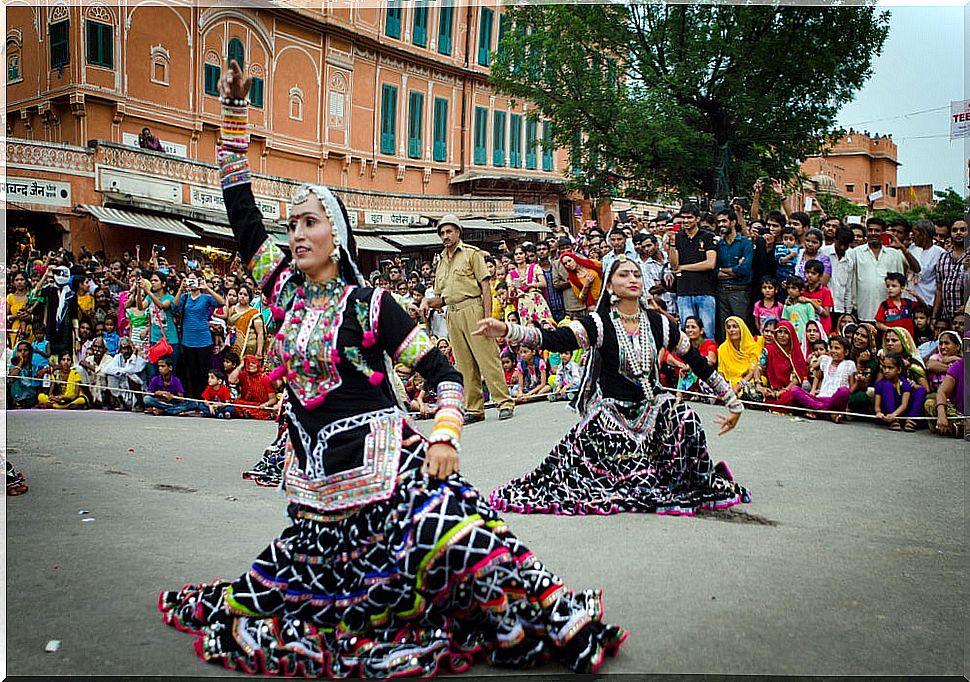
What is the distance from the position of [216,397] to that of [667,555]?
635 cm

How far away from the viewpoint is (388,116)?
10.1 metres

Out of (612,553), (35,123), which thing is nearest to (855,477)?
(612,553)

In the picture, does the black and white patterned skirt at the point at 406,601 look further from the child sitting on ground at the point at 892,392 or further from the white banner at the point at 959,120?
the child sitting on ground at the point at 892,392

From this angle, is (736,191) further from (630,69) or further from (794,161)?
(630,69)

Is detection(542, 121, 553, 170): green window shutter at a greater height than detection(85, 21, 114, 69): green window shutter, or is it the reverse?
detection(85, 21, 114, 69): green window shutter

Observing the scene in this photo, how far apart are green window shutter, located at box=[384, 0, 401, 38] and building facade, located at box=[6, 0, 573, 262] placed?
0.02m

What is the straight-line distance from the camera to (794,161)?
966 cm

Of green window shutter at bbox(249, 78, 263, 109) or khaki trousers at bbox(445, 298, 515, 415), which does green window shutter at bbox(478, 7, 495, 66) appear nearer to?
green window shutter at bbox(249, 78, 263, 109)

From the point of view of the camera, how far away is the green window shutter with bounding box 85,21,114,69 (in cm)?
994

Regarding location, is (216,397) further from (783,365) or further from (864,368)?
(864,368)

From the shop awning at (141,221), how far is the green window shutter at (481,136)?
11.2ft

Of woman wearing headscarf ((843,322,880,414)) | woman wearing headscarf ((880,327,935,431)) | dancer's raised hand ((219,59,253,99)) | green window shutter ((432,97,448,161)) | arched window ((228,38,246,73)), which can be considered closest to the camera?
dancer's raised hand ((219,59,253,99))

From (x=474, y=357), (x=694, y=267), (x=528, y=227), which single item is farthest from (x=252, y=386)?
(x=694, y=267)

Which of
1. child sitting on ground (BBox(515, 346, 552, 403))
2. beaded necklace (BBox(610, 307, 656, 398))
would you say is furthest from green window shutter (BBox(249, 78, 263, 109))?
beaded necklace (BBox(610, 307, 656, 398))
